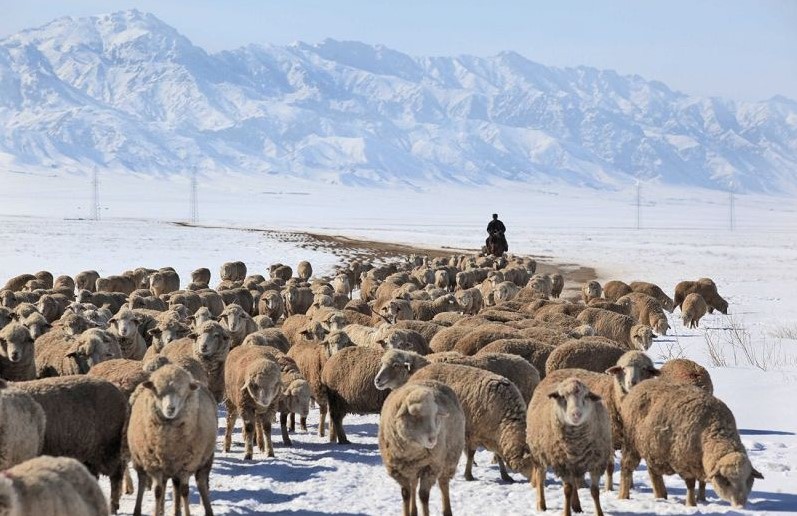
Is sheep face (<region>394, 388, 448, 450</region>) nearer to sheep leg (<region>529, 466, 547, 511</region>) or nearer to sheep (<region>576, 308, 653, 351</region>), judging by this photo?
sheep leg (<region>529, 466, 547, 511</region>)

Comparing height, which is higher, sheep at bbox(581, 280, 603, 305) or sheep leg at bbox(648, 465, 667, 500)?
sheep at bbox(581, 280, 603, 305)

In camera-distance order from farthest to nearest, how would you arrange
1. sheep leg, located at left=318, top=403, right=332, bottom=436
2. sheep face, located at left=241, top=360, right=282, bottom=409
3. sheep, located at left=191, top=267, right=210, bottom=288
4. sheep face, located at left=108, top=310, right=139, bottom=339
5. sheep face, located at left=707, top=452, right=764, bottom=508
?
sheep, located at left=191, top=267, right=210, bottom=288 → sheep face, located at left=108, top=310, right=139, bottom=339 → sheep leg, located at left=318, top=403, right=332, bottom=436 → sheep face, located at left=241, top=360, right=282, bottom=409 → sheep face, located at left=707, top=452, right=764, bottom=508

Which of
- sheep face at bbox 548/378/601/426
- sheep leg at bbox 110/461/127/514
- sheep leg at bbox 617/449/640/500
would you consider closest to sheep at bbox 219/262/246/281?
sheep leg at bbox 110/461/127/514

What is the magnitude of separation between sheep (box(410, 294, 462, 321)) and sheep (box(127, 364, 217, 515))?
10.3m

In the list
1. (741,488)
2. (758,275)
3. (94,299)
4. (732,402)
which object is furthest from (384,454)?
(758,275)

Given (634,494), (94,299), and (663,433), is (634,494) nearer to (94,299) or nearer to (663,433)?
(663,433)

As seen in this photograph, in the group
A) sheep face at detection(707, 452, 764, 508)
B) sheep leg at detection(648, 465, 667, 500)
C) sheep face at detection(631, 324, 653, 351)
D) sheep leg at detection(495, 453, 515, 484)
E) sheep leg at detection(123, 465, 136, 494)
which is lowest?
sheep leg at detection(123, 465, 136, 494)

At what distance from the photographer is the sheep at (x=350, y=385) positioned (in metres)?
10.0

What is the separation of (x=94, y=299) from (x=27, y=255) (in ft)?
69.1

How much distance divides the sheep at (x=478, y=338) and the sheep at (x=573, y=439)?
150 inches

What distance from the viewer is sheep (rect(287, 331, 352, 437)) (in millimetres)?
10636

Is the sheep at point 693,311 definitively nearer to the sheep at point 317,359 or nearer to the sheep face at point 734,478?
the sheep at point 317,359

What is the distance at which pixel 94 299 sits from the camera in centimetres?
1847

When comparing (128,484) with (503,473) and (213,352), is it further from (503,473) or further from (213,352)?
(503,473)
